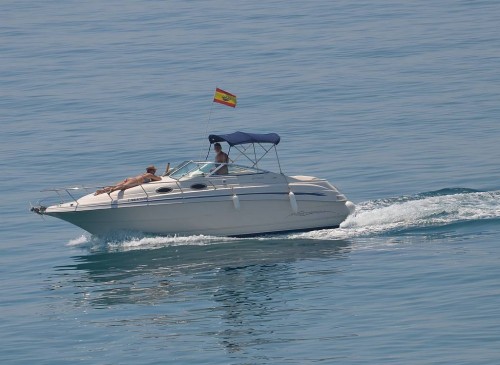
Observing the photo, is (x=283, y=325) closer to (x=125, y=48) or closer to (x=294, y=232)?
(x=294, y=232)

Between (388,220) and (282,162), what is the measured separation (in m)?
10.3

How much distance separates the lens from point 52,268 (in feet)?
127

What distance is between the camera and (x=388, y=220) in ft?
135

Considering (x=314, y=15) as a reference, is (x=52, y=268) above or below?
below

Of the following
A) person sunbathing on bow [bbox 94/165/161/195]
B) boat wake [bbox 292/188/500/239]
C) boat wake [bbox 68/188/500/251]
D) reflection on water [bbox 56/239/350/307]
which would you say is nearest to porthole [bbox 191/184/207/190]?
person sunbathing on bow [bbox 94/165/161/195]

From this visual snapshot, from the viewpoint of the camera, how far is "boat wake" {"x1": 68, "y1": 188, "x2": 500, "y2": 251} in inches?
1575

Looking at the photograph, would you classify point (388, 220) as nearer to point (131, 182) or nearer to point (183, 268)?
point (183, 268)

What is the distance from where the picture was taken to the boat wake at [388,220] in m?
40.0

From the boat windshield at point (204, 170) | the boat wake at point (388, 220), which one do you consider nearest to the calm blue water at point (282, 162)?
the boat wake at point (388, 220)

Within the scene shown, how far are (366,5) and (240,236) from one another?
4722cm

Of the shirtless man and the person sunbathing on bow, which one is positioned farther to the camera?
the shirtless man

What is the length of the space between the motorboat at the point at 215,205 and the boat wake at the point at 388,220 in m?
0.28

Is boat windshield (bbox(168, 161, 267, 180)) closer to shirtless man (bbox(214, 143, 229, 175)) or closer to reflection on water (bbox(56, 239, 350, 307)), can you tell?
shirtless man (bbox(214, 143, 229, 175))

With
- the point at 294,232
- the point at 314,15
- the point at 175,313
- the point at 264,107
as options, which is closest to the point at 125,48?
the point at 314,15
